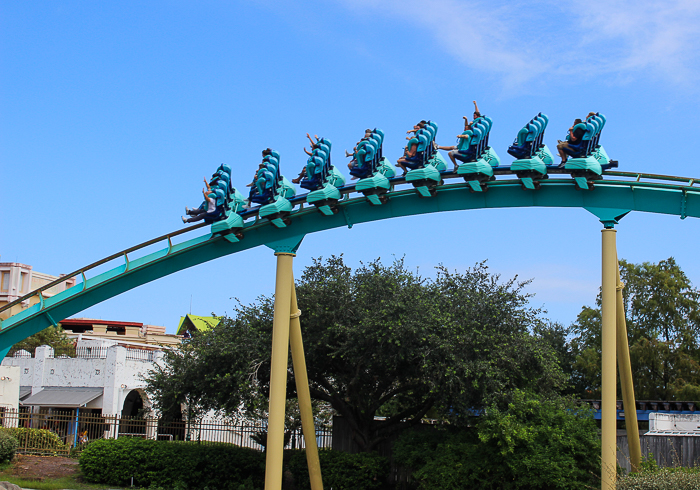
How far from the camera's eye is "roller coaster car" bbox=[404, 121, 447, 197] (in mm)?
13797

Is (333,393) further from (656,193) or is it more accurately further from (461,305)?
(656,193)

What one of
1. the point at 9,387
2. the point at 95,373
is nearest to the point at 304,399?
the point at 9,387

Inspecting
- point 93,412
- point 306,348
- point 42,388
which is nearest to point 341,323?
point 306,348

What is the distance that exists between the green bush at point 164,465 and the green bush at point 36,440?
4.50m

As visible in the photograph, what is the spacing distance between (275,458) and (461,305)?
21.2ft

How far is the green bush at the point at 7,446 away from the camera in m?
19.6

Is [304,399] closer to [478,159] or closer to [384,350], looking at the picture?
[384,350]

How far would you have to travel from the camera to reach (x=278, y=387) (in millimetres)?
13734

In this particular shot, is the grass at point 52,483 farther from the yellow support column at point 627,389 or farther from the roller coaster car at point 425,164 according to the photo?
the yellow support column at point 627,389

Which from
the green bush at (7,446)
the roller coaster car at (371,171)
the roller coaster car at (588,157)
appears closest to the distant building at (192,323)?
the green bush at (7,446)

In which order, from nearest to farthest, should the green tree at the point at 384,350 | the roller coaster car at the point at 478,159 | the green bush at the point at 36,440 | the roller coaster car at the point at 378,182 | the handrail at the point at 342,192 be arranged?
the handrail at the point at 342,192, the roller coaster car at the point at 478,159, the roller coaster car at the point at 378,182, the green tree at the point at 384,350, the green bush at the point at 36,440

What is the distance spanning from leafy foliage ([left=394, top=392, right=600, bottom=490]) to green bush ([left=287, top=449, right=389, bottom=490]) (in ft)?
5.16

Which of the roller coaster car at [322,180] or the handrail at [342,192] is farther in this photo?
the roller coaster car at [322,180]

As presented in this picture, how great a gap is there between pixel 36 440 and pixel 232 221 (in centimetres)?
1297
